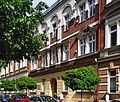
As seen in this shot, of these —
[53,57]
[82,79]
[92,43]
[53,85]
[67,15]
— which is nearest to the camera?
Result: [82,79]

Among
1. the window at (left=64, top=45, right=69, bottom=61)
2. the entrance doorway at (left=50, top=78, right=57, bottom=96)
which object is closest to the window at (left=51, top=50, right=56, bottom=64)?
the entrance doorway at (left=50, top=78, right=57, bottom=96)

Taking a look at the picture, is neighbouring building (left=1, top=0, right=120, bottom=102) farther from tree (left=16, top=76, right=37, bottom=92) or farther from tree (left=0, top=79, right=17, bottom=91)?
tree (left=0, top=79, right=17, bottom=91)

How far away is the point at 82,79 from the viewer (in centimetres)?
2516

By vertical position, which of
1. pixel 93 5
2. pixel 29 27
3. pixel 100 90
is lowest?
pixel 100 90

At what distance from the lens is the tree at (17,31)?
14922 millimetres

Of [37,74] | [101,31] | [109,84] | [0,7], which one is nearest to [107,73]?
[109,84]

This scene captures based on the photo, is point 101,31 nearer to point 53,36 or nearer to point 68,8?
point 68,8

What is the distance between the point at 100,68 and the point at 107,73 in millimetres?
1273

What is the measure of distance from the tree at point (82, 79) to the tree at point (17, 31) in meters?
8.85

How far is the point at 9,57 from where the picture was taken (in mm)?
15820

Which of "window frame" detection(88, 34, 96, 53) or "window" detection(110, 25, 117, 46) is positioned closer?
"window" detection(110, 25, 117, 46)

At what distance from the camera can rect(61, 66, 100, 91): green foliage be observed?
25031mm

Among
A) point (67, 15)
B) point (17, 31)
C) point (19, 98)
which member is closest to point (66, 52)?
point (67, 15)

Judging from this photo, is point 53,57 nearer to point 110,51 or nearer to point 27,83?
Answer: point 27,83
